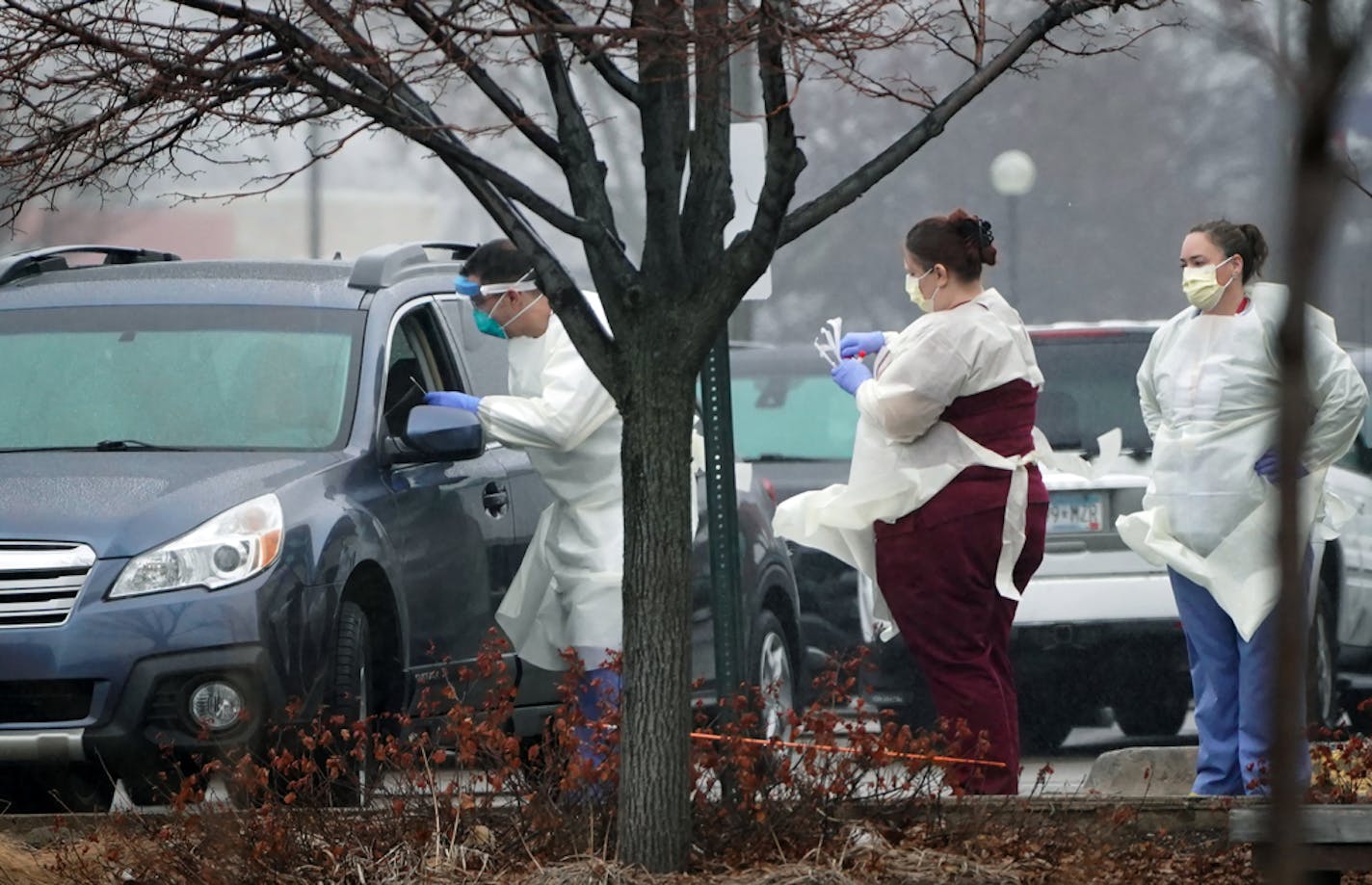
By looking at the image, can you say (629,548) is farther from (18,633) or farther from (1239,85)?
(1239,85)

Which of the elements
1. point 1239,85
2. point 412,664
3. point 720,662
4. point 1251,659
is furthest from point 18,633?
point 1239,85

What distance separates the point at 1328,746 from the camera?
594 centimetres

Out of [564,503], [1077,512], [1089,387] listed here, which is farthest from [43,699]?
[1089,387]

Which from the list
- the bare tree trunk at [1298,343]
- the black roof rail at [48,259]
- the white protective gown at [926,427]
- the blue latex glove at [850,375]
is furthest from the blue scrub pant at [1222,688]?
the bare tree trunk at [1298,343]

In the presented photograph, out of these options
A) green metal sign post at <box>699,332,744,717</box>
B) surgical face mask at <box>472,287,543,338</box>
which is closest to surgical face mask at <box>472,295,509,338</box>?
surgical face mask at <box>472,287,543,338</box>

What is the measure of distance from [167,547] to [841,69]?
263cm

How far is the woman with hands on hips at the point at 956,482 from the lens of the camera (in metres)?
6.37

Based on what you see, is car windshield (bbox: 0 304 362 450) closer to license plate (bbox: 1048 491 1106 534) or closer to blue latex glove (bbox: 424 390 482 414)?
blue latex glove (bbox: 424 390 482 414)

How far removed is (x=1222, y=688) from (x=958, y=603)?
980 millimetres

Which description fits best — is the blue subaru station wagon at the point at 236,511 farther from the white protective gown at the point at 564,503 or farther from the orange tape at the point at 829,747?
the orange tape at the point at 829,747

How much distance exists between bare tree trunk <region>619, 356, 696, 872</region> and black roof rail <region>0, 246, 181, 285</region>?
13.0 feet

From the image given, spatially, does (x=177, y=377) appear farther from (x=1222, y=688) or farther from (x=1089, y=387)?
(x=1089, y=387)

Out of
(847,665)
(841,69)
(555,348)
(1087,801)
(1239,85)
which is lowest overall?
(1087,801)

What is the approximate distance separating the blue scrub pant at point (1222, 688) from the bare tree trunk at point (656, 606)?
7.70 ft
